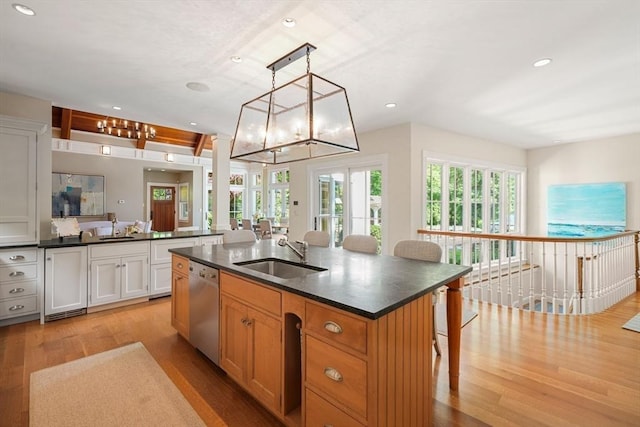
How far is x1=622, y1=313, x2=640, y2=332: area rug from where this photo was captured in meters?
3.09

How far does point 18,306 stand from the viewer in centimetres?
327

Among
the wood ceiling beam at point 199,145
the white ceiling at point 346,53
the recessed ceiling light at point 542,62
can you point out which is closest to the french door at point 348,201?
the white ceiling at point 346,53

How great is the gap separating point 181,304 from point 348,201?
3368 millimetres

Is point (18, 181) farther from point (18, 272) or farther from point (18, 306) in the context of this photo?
point (18, 306)

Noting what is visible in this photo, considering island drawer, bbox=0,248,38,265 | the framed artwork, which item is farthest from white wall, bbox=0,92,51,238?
the framed artwork

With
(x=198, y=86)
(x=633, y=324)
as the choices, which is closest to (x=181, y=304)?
(x=198, y=86)

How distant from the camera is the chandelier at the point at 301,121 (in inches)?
85.4

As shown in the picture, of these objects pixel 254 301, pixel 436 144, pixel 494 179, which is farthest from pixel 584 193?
pixel 254 301

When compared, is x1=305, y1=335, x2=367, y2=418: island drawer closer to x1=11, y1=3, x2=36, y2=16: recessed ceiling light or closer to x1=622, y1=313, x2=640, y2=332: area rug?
x1=11, y1=3, x2=36, y2=16: recessed ceiling light

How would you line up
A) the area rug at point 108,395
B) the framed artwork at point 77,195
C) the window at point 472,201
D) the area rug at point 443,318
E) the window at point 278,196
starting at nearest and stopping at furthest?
the area rug at point 108,395, the area rug at point 443,318, the window at point 472,201, the framed artwork at point 77,195, the window at point 278,196

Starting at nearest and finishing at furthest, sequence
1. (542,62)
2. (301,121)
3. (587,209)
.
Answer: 1. (301,121)
2. (542,62)
3. (587,209)

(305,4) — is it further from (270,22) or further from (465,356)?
(465,356)

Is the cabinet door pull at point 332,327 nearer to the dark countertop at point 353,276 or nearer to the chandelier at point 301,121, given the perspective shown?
the dark countertop at point 353,276

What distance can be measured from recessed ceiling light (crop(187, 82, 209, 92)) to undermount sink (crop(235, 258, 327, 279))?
2.06 m
